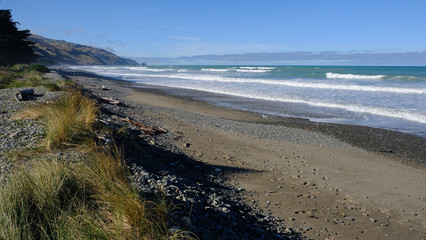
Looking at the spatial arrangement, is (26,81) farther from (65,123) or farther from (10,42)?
(10,42)

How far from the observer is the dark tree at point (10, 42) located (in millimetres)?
31378

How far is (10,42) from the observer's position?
31.7 metres

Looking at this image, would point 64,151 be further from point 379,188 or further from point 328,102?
point 328,102

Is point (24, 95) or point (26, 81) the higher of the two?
point (26, 81)

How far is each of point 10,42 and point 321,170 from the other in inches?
1366

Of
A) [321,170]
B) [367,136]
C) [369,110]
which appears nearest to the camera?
[321,170]

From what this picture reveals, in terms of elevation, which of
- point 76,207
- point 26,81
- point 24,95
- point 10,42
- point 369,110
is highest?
point 10,42

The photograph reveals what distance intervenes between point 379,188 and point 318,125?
5.64 m

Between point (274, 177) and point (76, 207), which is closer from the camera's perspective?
point (76, 207)

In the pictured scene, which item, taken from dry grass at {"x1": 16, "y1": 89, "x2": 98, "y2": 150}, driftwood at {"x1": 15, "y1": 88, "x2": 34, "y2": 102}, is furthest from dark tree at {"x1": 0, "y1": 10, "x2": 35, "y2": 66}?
dry grass at {"x1": 16, "y1": 89, "x2": 98, "y2": 150}

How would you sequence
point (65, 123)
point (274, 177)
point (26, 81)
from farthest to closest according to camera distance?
1. point (26, 81)
2. point (274, 177)
3. point (65, 123)

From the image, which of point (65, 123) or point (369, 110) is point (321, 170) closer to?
point (65, 123)

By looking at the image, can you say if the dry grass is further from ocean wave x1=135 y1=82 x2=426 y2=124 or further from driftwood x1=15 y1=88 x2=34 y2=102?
ocean wave x1=135 y1=82 x2=426 y2=124

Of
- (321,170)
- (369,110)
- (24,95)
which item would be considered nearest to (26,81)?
(24,95)
